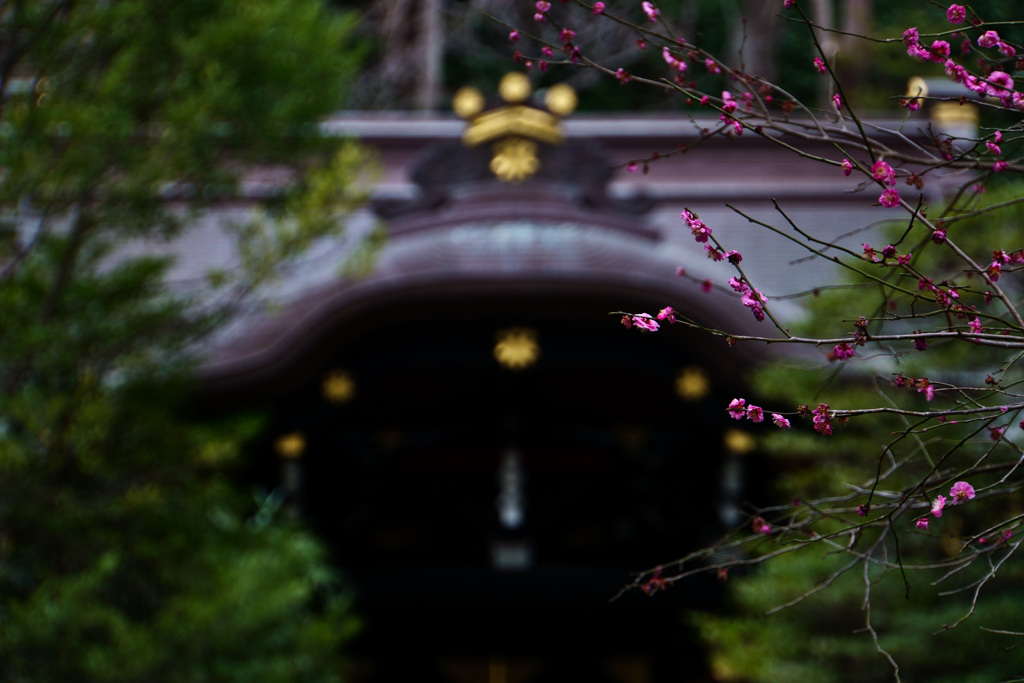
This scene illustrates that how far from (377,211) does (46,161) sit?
1917mm

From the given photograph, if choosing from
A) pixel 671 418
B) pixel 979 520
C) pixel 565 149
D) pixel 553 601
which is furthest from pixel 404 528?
pixel 979 520

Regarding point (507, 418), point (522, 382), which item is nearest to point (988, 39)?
point (522, 382)

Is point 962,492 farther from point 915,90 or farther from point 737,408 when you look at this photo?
point 915,90

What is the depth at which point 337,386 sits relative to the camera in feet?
19.1

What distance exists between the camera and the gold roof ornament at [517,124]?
5523 mm

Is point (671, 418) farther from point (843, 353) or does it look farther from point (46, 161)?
point (843, 353)

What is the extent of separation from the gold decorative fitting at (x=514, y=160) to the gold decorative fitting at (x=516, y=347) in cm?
87

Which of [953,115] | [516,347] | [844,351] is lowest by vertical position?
[844,351]

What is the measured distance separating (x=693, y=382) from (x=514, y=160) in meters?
1.60

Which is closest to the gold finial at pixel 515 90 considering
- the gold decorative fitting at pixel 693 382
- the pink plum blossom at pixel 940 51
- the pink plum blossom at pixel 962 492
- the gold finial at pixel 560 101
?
the gold finial at pixel 560 101

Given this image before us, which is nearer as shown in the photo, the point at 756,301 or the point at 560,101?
the point at 756,301

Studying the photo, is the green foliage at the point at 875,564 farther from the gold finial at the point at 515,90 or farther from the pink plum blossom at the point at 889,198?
the pink plum blossom at the point at 889,198

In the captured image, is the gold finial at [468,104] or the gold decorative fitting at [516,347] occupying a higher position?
the gold finial at [468,104]

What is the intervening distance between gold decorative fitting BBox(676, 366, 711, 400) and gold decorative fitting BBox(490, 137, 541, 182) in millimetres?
1424
